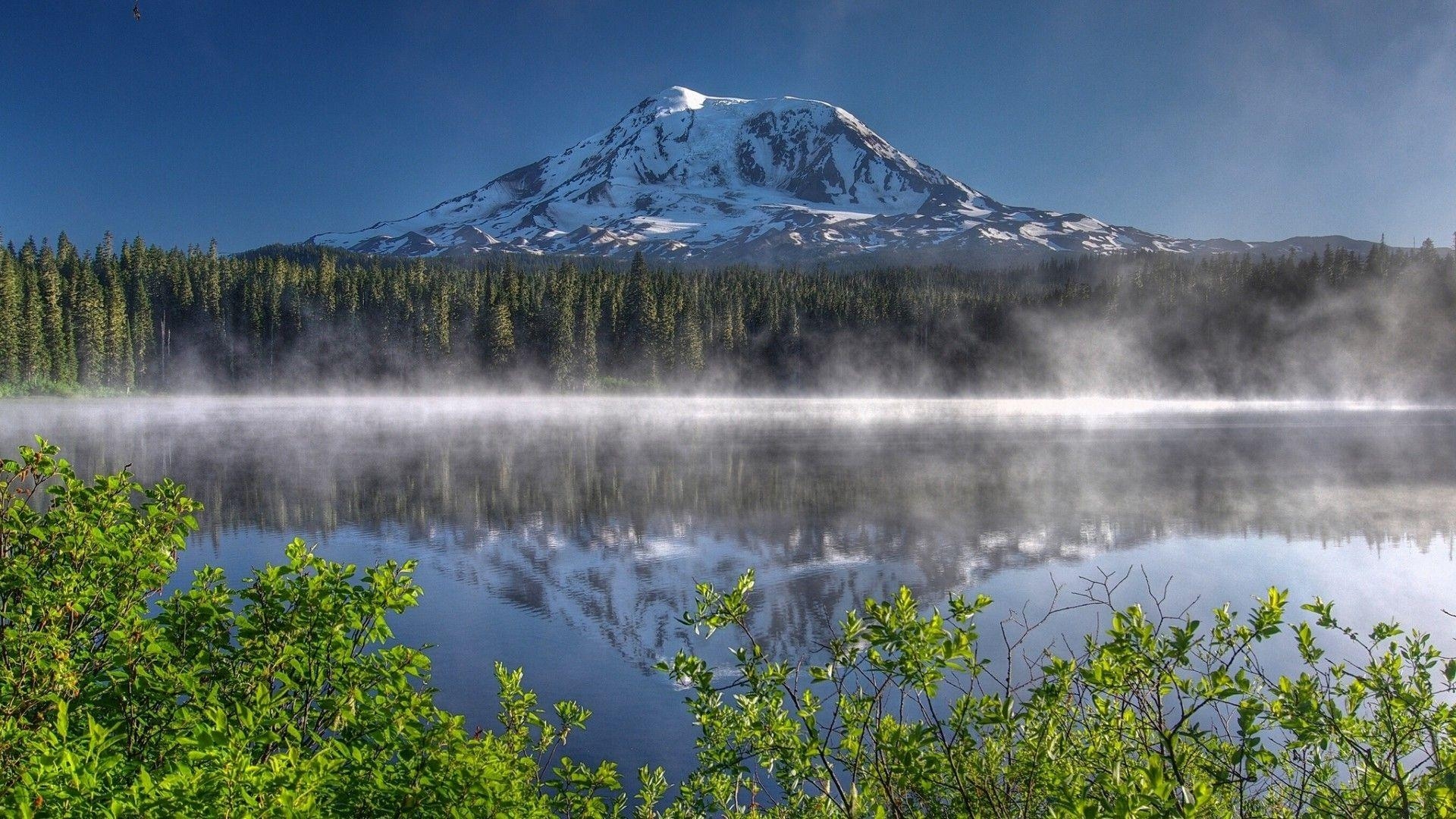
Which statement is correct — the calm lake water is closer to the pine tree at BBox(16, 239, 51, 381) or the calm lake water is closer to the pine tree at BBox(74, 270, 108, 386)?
the pine tree at BBox(16, 239, 51, 381)

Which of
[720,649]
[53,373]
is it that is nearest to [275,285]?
[53,373]

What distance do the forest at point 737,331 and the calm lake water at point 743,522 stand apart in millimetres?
52710

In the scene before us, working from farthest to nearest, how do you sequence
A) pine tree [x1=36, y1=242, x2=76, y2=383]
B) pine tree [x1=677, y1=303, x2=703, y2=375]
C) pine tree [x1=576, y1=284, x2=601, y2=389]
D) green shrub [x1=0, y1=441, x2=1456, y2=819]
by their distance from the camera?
1. pine tree [x1=677, y1=303, x2=703, y2=375]
2. pine tree [x1=576, y1=284, x2=601, y2=389]
3. pine tree [x1=36, y1=242, x2=76, y2=383]
4. green shrub [x1=0, y1=441, x2=1456, y2=819]

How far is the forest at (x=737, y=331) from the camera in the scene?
10294 cm

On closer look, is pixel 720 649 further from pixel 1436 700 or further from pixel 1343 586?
pixel 1343 586

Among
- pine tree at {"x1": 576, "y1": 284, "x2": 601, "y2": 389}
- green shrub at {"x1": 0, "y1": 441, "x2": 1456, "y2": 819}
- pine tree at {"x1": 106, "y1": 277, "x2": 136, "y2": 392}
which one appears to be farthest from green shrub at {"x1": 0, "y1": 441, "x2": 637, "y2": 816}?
pine tree at {"x1": 106, "y1": 277, "x2": 136, "y2": 392}

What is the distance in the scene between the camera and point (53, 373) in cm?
8400

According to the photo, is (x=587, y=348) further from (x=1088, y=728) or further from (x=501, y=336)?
(x=1088, y=728)

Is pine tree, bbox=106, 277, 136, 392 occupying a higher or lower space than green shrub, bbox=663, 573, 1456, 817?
lower

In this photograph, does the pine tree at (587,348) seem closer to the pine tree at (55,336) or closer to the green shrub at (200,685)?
the pine tree at (55,336)

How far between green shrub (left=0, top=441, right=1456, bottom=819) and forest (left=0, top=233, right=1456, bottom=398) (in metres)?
95.9

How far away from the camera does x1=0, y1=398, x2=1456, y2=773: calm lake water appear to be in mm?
13469

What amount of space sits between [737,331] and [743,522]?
8718cm

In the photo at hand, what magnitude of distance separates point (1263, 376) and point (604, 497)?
11562 cm
